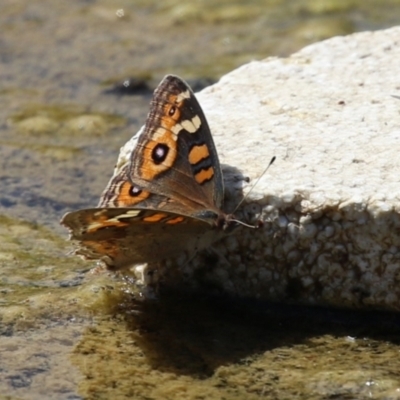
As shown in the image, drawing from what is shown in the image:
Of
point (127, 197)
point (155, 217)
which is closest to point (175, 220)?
point (155, 217)

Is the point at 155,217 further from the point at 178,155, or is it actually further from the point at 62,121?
the point at 62,121

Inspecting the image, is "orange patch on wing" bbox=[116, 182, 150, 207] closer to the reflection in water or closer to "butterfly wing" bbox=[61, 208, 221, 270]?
"butterfly wing" bbox=[61, 208, 221, 270]

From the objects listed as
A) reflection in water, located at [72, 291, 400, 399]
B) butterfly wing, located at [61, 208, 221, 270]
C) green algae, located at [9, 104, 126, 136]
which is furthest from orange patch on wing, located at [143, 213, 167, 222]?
green algae, located at [9, 104, 126, 136]

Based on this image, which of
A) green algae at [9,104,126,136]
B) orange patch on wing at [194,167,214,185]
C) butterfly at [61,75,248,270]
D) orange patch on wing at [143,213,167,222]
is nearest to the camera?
orange patch on wing at [143,213,167,222]

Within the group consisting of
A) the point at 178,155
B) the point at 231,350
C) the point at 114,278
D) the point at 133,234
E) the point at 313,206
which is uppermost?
the point at 178,155

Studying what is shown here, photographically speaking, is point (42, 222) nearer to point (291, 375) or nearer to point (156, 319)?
point (156, 319)

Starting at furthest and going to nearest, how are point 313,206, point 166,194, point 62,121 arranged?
point 62,121, point 166,194, point 313,206

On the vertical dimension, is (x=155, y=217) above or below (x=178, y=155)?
below

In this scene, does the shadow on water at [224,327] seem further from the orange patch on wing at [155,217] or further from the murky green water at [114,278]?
the orange patch on wing at [155,217]

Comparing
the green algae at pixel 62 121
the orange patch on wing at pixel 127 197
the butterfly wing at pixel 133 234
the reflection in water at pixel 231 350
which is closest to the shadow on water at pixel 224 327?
the reflection in water at pixel 231 350
